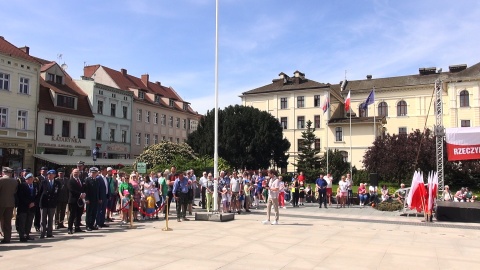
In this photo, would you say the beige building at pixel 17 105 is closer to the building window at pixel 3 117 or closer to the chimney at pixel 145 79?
the building window at pixel 3 117

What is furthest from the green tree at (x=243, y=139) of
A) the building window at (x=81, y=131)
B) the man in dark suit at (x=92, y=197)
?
the man in dark suit at (x=92, y=197)

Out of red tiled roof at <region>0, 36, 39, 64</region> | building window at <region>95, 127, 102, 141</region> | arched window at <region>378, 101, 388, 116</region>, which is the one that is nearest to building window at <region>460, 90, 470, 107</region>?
arched window at <region>378, 101, 388, 116</region>

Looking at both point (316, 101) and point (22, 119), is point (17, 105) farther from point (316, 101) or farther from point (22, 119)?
point (316, 101)

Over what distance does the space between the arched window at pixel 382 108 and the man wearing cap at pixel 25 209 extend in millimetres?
59608

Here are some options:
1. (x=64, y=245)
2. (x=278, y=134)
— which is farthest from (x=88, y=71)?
(x=64, y=245)

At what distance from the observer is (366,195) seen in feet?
79.7

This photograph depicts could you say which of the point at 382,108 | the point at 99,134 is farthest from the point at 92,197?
the point at 382,108

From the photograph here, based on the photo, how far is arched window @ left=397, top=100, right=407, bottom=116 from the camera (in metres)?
62.2

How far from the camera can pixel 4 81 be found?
35.3 m

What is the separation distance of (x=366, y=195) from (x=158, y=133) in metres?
37.0

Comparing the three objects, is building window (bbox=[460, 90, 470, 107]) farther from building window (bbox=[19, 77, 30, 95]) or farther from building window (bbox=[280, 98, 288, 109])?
building window (bbox=[19, 77, 30, 95])

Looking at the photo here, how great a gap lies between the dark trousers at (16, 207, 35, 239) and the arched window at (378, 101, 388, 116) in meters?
59.6

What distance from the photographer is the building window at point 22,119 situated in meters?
36.5

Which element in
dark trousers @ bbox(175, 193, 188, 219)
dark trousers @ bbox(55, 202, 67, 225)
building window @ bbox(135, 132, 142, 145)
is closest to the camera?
dark trousers @ bbox(55, 202, 67, 225)
